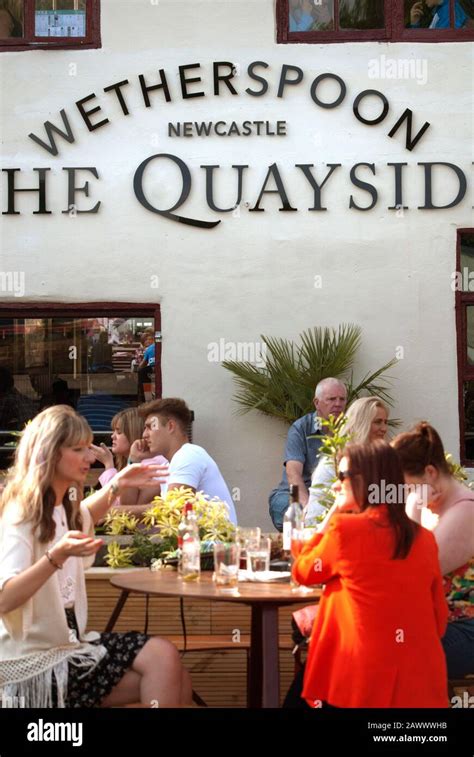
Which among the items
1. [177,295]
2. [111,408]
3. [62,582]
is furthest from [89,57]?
[62,582]

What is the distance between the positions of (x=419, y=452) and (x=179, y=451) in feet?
6.68

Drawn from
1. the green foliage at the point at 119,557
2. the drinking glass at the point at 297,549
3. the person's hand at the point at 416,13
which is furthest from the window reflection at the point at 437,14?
the drinking glass at the point at 297,549

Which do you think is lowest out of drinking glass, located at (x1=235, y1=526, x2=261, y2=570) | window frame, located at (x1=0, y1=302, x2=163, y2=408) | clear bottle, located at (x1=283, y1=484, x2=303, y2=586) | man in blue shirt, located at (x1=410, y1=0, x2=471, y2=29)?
drinking glass, located at (x1=235, y1=526, x2=261, y2=570)

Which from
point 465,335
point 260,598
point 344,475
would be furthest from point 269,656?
point 465,335

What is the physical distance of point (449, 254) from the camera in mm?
8305

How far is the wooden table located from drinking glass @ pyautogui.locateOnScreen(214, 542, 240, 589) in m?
0.04

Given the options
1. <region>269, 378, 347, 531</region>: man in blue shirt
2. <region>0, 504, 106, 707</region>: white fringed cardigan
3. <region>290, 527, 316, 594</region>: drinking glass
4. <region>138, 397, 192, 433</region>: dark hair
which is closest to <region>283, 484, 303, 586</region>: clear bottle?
<region>290, 527, 316, 594</region>: drinking glass

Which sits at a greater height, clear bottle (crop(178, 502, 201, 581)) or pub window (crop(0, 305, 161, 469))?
pub window (crop(0, 305, 161, 469))

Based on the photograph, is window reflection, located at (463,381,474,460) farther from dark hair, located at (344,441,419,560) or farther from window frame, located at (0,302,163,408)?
dark hair, located at (344,441,419,560)

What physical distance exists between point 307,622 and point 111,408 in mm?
4148

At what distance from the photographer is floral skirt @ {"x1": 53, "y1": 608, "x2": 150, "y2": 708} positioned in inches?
163

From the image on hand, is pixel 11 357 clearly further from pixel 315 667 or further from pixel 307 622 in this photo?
pixel 315 667

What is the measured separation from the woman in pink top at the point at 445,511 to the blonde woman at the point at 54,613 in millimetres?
1074

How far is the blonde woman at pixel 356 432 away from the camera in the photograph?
5.91 meters
